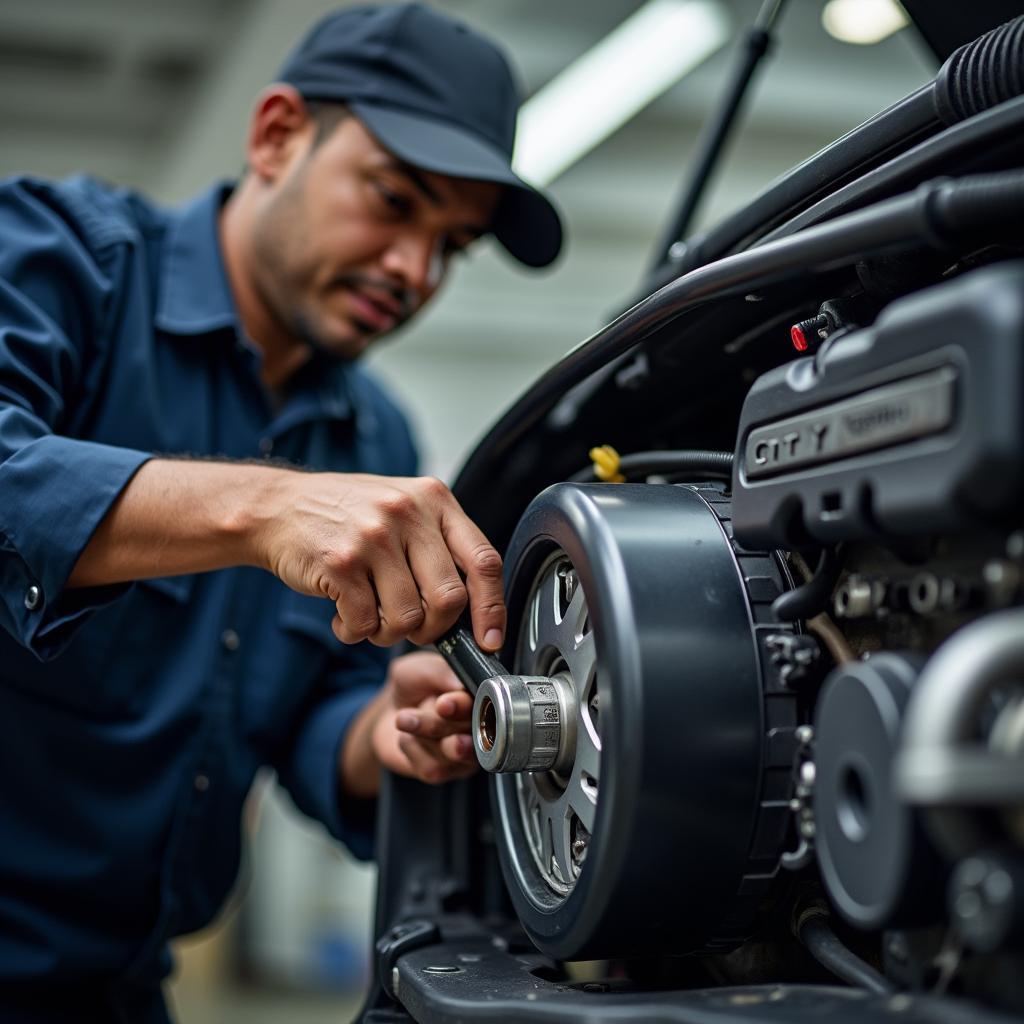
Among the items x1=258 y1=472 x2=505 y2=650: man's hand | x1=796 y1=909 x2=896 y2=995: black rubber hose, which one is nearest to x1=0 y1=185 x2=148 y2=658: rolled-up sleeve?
x1=258 y1=472 x2=505 y2=650: man's hand

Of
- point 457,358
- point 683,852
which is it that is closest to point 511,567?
point 683,852

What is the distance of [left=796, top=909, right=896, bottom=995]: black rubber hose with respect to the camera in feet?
1.58

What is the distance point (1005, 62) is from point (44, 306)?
83 cm

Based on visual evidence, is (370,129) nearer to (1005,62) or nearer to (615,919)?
(1005,62)

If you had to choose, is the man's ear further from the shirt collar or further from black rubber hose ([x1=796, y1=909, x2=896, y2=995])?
black rubber hose ([x1=796, y1=909, x2=896, y2=995])

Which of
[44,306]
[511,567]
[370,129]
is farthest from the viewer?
[370,129]

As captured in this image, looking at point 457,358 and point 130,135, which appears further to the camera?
point 457,358

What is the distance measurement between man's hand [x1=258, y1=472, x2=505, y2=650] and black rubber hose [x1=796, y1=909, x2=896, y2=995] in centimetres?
23

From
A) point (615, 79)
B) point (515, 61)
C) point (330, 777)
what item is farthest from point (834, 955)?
point (515, 61)

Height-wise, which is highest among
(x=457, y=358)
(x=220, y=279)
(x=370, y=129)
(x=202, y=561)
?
(x=457, y=358)

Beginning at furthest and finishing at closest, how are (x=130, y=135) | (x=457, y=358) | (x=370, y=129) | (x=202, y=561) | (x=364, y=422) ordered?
(x=457, y=358)
(x=130, y=135)
(x=364, y=422)
(x=370, y=129)
(x=202, y=561)

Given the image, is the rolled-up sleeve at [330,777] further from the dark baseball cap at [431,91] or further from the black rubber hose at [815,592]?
the black rubber hose at [815,592]

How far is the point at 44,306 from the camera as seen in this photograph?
40.2 inches

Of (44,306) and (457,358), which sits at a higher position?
(457,358)
